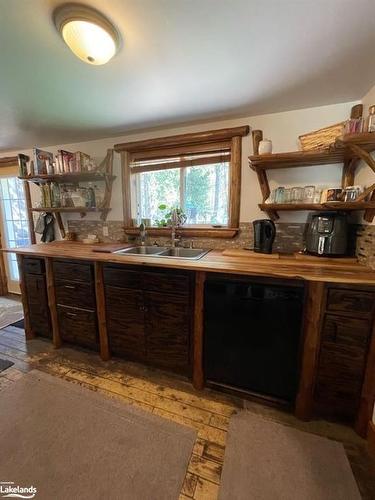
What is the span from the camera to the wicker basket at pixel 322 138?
1498mm

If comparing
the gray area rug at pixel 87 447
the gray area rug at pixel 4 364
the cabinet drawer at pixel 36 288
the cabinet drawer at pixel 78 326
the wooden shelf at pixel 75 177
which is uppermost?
the wooden shelf at pixel 75 177

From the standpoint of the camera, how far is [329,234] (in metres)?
1.56

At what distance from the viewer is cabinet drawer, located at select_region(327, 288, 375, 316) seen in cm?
119

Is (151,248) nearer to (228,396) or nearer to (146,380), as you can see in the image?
(146,380)

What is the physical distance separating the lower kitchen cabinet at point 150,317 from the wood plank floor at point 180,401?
16cm

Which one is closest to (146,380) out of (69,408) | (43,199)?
(69,408)

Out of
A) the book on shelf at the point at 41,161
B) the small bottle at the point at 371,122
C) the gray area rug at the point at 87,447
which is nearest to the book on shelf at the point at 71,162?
the book on shelf at the point at 41,161

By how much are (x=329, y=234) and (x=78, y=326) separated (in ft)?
7.39

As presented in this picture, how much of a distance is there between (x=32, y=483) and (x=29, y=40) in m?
2.18

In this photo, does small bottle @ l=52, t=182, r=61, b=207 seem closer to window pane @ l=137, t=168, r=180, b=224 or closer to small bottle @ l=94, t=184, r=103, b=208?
small bottle @ l=94, t=184, r=103, b=208

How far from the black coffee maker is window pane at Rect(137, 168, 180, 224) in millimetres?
927

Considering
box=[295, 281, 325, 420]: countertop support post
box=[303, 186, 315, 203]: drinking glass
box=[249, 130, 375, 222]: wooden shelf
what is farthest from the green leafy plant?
box=[295, 281, 325, 420]: countertop support post

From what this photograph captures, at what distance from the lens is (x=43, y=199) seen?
8.64 feet

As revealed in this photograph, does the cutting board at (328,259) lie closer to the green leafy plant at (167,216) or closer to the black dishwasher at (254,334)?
the black dishwasher at (254,334)
